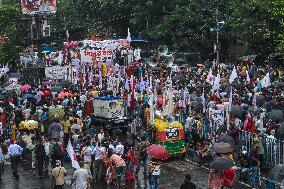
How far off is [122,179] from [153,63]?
8.73 m

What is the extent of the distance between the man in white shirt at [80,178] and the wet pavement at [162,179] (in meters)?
3.33

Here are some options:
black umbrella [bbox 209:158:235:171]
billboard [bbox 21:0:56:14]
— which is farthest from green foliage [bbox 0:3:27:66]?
black umbrella [bbox 209:158:235:171]

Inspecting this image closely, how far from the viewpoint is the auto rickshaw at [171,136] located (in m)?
22.3

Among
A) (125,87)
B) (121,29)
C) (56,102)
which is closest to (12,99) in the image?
(56,102)

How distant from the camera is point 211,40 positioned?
51.8 meters

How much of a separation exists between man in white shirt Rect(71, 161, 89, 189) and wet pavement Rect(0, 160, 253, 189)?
131 inches

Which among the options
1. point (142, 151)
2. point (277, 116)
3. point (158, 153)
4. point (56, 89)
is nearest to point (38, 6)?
point (56, 89)

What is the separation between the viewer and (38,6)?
5003 cm

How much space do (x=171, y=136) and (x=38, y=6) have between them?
30840 mm

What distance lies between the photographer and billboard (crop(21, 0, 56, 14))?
49188 mm

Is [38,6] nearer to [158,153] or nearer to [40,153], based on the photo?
[40,153]

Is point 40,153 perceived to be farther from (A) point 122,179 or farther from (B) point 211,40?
(B) point 211,40

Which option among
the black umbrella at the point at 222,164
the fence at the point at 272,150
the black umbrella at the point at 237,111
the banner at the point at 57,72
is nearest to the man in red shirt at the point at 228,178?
the black umbrella at the point at 222,164

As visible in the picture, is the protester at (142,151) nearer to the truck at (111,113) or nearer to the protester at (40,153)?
the protester at (40,153)
